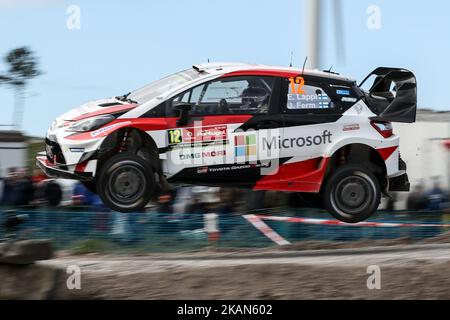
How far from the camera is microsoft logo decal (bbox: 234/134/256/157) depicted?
8453 mm

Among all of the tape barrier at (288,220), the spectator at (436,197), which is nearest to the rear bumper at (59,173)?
the spectator at (436,197)

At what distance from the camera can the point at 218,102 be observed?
8.58 metres

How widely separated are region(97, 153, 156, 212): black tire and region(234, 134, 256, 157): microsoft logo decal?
923 millimetres

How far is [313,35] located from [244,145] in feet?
5.33

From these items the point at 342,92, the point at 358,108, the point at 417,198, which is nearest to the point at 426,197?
the point at 417,198

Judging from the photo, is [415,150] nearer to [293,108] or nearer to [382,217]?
[382,217]

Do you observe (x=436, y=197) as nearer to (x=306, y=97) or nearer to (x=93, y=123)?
(x=306, y=97)

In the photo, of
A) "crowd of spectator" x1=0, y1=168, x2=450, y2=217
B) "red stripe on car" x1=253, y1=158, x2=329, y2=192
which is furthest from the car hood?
"red stripe on car" x1=253, y1=158, x2=329, y2=192

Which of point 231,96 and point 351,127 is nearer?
point 231,96

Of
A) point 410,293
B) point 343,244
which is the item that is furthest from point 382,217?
point 410,293

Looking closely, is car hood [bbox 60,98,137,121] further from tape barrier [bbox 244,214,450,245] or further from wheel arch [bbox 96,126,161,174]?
tape barrier [bbox 244,214,450,245]

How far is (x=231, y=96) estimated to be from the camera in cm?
872

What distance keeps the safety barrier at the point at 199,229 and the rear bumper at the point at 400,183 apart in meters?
5.68

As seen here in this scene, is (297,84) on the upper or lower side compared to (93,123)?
upper
